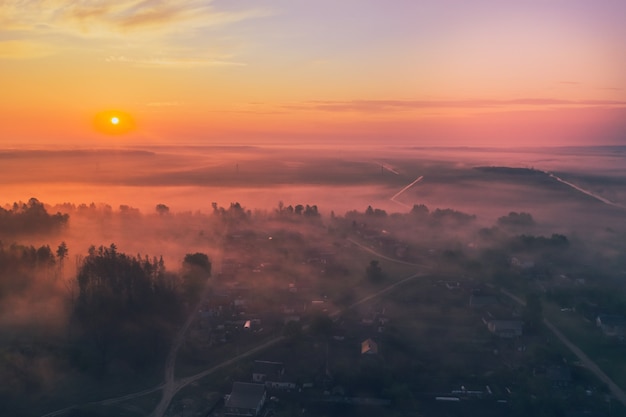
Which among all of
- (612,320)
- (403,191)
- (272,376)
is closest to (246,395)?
(272,376)

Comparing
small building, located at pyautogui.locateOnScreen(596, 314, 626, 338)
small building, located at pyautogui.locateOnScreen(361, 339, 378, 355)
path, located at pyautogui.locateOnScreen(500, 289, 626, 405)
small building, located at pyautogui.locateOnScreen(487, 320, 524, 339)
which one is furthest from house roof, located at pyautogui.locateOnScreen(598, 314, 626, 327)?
small building, located at pyautogui.locateOnScreen(361, 339, 378, 355)

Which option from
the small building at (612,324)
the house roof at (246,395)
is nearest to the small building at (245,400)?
the house roof at (246,395)

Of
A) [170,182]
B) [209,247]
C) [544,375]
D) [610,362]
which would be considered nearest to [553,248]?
[610,362]

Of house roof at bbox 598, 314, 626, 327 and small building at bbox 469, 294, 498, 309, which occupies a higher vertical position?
small building at bbox 469, 294, 498, 309

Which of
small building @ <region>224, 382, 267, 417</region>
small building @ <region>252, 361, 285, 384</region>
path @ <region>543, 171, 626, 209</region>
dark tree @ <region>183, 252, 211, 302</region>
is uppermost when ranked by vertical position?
path @ <region>543, 171, 626, 209</region>

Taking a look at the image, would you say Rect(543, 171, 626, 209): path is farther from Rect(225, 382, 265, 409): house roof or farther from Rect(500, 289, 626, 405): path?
Rect(225, 382, 265, 409): house roof

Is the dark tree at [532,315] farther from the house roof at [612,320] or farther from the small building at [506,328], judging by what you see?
the house roof at [612,320]

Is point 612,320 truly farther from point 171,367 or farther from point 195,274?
point 195,274
